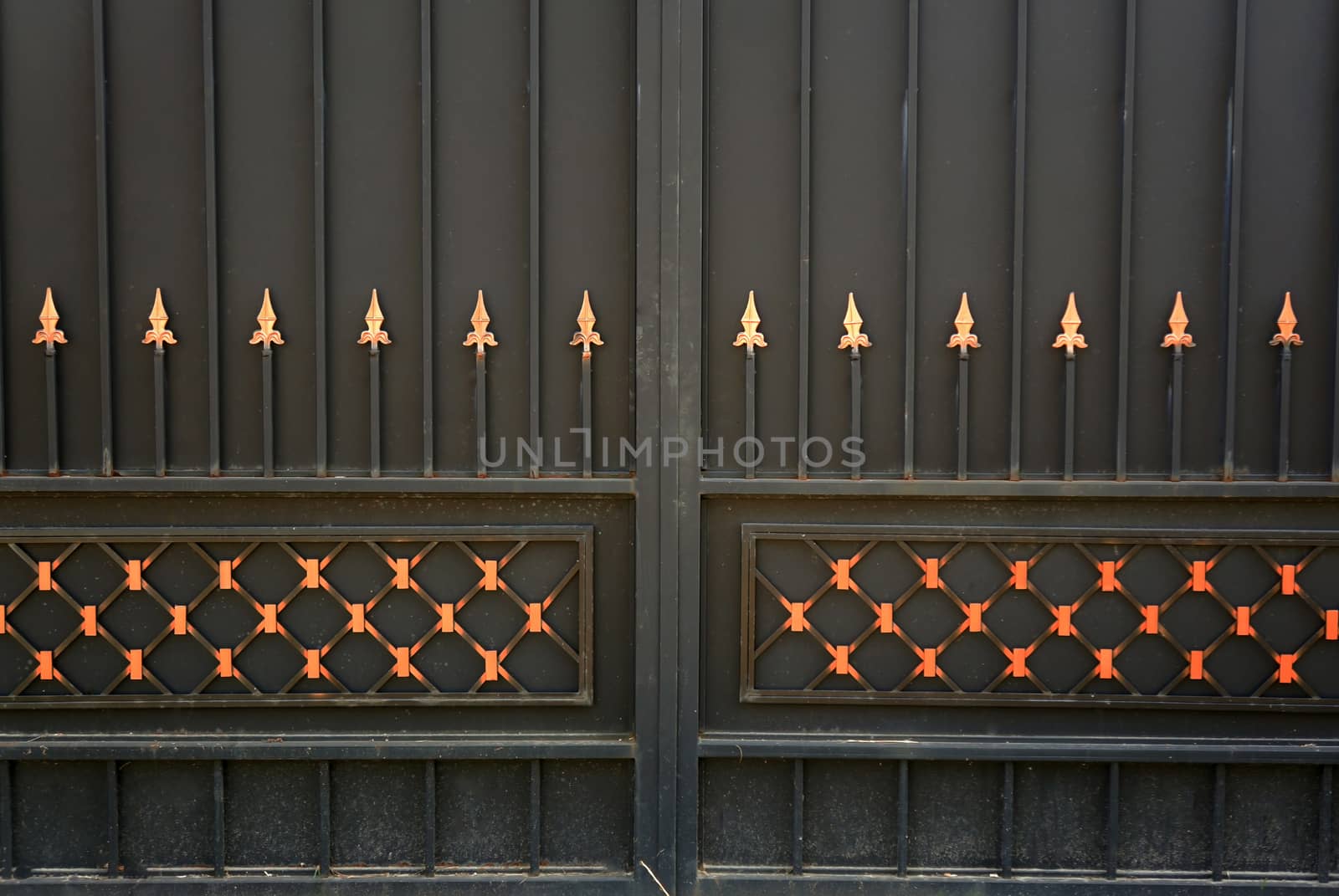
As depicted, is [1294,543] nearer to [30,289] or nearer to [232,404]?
[232,404]

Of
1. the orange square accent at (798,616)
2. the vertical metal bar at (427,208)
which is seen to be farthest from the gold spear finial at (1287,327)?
the vertical metal bar at (427,208)

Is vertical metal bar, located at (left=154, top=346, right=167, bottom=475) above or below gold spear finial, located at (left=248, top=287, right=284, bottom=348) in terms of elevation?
below

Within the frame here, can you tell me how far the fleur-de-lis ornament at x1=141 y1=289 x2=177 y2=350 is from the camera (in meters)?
3.01

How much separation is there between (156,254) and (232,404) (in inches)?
19.2

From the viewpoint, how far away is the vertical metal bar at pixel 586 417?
303 cm

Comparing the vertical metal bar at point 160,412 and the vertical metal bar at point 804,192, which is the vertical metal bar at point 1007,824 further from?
the vertical metal bar at point 160,412

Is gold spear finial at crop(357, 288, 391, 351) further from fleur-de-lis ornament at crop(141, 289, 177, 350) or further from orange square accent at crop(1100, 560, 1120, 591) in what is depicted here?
orange square accent at crop(1100, 560, 1120, 591)

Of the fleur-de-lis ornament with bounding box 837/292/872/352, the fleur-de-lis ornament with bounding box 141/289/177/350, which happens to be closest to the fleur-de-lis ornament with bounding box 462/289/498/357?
the fleur-de-lis ornament with bounding box 141/289/177/350

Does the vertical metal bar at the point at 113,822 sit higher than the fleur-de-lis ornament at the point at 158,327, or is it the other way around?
the fleur-de-lis ornament at the point at 158,327

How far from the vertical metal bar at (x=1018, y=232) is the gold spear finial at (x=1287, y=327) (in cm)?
73

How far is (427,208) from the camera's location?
3006 millimetres

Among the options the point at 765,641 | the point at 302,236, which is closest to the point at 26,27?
the point at 302,236

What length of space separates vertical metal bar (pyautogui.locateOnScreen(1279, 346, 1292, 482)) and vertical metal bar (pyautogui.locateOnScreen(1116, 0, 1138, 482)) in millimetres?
430

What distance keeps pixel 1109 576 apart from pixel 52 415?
10.1 feet
